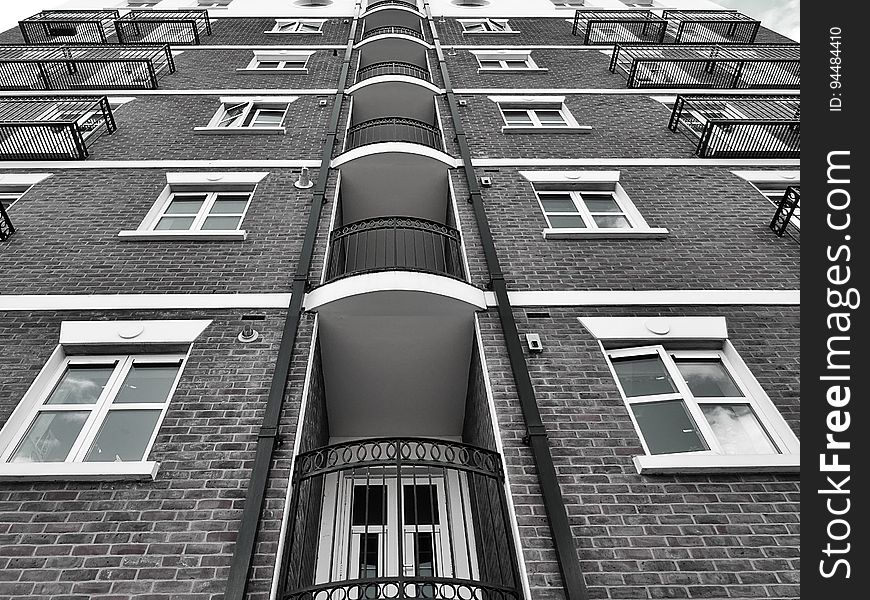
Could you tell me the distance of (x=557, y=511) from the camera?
516 centimetres

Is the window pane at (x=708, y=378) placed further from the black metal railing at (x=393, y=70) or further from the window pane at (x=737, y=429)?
the black metal railing at (x=393, y=70)

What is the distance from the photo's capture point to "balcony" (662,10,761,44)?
60.8 ft

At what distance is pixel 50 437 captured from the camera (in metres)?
6.05

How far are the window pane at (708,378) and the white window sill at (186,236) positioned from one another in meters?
6.77

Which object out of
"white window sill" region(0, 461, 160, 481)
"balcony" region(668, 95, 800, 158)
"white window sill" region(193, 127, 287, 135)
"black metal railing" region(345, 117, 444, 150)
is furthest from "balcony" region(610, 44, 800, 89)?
"white window sill" region(0, 461, 160, 481)

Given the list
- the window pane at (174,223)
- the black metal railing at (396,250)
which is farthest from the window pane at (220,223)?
the black metal railing at (396,250)

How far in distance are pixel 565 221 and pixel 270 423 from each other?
6.19 meters

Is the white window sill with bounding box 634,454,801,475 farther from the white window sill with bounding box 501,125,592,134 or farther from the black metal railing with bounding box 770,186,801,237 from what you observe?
the white window sill with bounding box 501,125,592,134

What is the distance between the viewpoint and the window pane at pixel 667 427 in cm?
603

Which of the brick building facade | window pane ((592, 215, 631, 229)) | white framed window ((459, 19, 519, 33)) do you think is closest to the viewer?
the brick building facade

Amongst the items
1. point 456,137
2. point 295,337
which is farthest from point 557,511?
point 456,137

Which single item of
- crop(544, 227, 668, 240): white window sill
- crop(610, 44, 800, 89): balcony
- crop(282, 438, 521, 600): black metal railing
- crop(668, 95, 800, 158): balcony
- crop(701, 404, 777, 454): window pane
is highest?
crop(610, 44, 800, 89): balcony

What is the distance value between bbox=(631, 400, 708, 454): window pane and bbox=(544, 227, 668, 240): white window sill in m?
3.25

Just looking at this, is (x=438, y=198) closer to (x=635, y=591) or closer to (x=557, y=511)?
(x=557, y=511)
